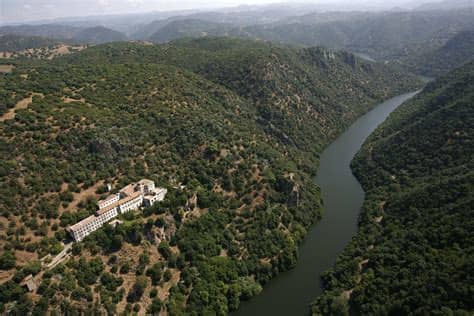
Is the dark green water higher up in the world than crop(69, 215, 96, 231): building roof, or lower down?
lower down

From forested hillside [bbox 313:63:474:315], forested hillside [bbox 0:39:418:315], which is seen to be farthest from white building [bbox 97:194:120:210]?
forested hillside [bbox 313:63:474:315]

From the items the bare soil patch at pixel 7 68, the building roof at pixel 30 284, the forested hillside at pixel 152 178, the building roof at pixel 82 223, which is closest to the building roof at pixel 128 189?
the forested hillside at pixel 152 178

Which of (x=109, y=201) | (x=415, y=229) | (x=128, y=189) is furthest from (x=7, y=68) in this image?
(x=415, y=229)

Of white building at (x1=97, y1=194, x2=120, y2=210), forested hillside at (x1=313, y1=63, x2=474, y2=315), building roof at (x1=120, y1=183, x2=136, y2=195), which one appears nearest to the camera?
forested hillside at (x1=313, y1=63, x2=474, y2=315)

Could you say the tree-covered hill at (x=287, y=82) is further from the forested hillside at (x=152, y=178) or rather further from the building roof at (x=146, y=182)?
the building roof at (x=146, y=182)

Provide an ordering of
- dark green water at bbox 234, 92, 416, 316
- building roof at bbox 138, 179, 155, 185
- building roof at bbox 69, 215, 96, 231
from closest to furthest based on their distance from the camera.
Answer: building roof at bbox 69, 215, 96, 231 → dark green water at bbox 234, 92, 416, 316 → building roof at bbox 138, 179, 155, 185

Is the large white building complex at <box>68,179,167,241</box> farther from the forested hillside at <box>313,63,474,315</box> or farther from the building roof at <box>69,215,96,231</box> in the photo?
the forested hillside at <box>313,63,474,315</box>

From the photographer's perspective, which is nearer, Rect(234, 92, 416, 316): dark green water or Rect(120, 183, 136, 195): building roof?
Rect(234, 92, 416, 316): dark green water

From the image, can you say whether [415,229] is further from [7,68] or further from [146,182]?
[7,68]
